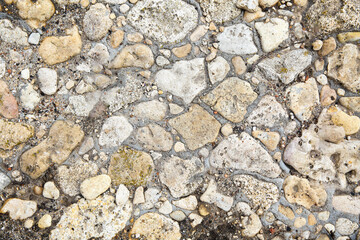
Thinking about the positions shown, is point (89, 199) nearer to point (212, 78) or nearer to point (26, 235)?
point (26, 235)

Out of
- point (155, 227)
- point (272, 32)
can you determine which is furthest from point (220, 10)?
point (155, 227)

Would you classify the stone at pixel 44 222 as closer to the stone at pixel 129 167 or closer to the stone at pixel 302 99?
the stone at pixel 129 167

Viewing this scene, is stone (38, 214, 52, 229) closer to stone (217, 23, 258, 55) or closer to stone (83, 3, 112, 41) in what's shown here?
stone (83, 3, 112, 41)

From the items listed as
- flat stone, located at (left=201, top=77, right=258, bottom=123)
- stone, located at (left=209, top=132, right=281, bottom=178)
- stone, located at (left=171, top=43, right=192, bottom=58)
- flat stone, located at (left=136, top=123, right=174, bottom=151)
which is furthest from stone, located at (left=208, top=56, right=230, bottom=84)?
flat stone, located at (left=136, top=123, right=174, bottom=151)

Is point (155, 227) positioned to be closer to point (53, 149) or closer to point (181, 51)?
point (53, 149)

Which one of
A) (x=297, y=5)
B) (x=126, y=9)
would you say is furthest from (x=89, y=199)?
(x=297, y=5)
